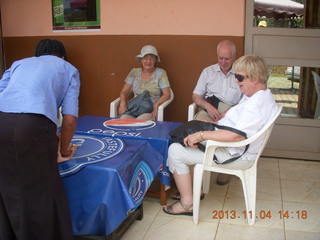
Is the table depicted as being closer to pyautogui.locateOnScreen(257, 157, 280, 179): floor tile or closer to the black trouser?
the black trouser

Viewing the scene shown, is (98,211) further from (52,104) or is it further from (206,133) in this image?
(206,133)

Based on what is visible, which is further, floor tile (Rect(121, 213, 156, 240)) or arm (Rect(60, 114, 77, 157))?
floor tile (Rect(121, 213, 156, 240))

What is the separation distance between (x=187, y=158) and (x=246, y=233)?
25.3 inches

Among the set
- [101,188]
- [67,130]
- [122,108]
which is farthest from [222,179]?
[67,130]

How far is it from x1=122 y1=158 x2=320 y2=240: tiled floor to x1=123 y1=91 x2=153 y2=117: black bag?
3.08 feet

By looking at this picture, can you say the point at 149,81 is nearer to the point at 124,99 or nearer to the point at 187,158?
the point at 124,99

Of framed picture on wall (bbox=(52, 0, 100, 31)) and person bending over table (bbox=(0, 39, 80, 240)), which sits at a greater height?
framed picture on wall (bbox=(52, 0, 100, 31))

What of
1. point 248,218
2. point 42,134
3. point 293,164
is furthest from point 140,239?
point 293,164

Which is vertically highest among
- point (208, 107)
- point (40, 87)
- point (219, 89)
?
point (40, 87)

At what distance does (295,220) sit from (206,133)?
939 millimetres

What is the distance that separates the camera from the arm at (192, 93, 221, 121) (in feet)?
11.4

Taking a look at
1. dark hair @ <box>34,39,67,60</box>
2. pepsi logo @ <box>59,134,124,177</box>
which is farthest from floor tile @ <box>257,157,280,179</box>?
dark hair @ <box>34,39,67,60</box>

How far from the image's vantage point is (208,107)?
352 centimetres
